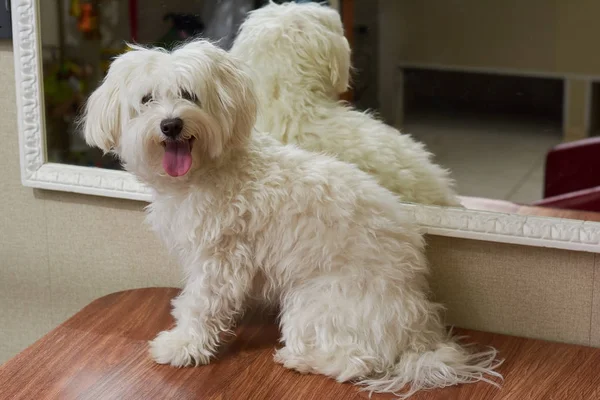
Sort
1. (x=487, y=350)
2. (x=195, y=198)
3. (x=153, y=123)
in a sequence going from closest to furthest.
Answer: (x=153, y=123) → (x=195, y=198) → (x=487, y=350)

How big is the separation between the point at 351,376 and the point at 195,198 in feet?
1.25

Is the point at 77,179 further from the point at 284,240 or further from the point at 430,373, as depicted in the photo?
the point at 430,373

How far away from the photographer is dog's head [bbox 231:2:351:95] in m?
1.52

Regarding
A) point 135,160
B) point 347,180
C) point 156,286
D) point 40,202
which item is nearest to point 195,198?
point 135,160

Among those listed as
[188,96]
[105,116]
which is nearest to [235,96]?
[188,96]

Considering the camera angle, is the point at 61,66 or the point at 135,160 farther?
the point at 61,66

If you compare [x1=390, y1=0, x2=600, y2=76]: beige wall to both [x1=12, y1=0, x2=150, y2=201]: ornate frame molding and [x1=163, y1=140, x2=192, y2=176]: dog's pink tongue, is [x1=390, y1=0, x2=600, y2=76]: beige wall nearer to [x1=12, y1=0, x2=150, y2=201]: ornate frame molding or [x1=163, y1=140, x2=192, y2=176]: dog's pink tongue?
[x1=163, y1=140, x2=192, y2=176]: dog's pink tongue

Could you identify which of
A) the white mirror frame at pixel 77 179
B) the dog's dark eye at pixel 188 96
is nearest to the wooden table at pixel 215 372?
the white mirror frame at pixel 77 179

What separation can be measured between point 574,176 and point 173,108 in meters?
0.68

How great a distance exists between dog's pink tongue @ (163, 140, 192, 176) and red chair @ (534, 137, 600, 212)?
0.60 metres

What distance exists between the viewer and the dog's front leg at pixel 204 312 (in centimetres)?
145

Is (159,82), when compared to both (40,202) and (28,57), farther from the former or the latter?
(40,202)

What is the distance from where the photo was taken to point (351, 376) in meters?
1.40

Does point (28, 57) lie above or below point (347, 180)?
above
